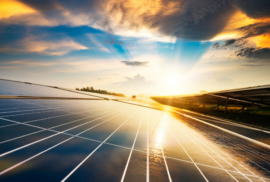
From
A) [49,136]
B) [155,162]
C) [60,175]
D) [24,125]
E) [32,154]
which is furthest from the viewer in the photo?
[24,125]

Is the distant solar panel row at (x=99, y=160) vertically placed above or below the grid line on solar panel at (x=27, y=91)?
below

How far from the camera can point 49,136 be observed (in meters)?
4.02

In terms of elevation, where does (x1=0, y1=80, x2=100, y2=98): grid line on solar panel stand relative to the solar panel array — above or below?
above

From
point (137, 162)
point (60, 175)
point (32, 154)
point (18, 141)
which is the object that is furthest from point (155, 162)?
point (18, 141)

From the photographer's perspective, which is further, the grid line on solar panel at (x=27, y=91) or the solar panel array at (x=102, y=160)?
the grid line on solar panel at (x=27, y=91)

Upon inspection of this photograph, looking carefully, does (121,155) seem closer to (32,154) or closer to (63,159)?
(63,159)

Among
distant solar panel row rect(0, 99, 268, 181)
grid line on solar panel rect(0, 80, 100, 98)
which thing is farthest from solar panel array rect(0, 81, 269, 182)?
grid line on solar panel rect(0, 80, 100, 98)

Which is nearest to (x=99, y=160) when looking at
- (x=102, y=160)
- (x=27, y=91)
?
(x=102, y=160)

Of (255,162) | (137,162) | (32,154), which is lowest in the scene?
(255,162)

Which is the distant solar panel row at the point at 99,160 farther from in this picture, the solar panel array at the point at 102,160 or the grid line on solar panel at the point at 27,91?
the grid line on solar panel at the point at 27,91

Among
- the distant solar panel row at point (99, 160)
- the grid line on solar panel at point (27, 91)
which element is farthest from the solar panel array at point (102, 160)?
the grid line on solar panel at point (27, 91)

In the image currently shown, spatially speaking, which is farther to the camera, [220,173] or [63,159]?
[220,173]

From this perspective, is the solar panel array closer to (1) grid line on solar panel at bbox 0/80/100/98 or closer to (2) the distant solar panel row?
(2) the distant solar panel row

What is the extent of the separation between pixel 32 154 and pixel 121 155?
2506 millimetres
